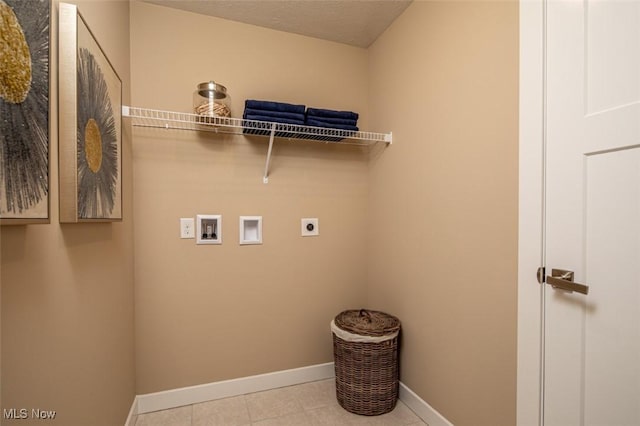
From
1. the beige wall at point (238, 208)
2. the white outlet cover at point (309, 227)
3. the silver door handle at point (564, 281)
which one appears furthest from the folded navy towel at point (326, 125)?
the silver door handle at point (564, 281)

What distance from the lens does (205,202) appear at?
1.85m

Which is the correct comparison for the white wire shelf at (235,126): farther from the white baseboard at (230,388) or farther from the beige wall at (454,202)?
the white baseboard at (230,388)

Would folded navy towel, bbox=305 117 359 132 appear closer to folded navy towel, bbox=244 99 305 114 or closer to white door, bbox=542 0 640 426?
folded navy towel, bbox=244 99 305 114

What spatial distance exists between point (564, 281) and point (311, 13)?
183 cm

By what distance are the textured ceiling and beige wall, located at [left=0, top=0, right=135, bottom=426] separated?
1.55ft

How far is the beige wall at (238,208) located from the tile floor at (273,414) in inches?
5.6

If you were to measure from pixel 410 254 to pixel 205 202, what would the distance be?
1.25 metres

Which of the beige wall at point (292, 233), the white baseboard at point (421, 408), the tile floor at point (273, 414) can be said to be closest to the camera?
the beige wall at point (292, 233)

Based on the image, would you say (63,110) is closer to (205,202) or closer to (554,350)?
(205,202)

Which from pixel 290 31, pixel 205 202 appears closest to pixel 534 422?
pixel 205 202

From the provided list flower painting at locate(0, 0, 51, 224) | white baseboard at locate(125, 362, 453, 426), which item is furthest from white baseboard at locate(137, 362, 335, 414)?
flower painting at locate(0, 0, 51, 224)

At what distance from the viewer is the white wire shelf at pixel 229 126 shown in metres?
1.70

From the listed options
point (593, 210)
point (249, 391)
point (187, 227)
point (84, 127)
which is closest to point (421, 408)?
point (249, 391)

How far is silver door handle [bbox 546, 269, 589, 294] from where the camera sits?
3.19ft
